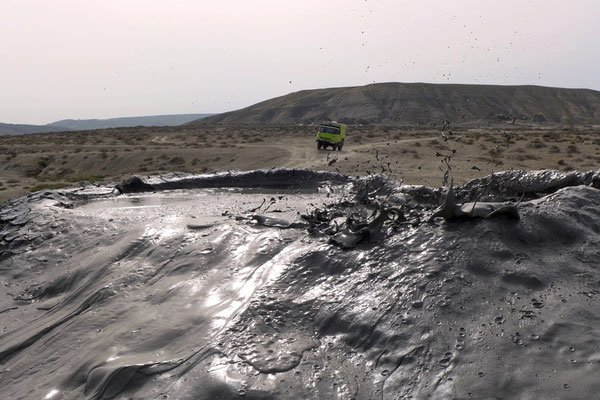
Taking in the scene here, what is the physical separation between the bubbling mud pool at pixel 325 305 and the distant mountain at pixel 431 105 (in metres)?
62.0

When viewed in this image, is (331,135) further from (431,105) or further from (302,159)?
(431,105)

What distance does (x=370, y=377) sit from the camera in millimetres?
2854

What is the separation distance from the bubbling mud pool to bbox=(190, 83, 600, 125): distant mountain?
61998 mm

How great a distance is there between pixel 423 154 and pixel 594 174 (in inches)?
609

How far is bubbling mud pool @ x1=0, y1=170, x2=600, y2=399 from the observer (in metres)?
2.79

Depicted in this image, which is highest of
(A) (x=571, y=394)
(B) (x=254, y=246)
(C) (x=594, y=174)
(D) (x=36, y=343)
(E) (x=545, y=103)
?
(E) (x=545, y=103)

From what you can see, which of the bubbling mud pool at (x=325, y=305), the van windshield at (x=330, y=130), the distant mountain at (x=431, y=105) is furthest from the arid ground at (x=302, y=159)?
the distant mountain at (x=431, y=105)

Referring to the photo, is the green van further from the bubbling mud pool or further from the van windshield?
the bubbling mud pool

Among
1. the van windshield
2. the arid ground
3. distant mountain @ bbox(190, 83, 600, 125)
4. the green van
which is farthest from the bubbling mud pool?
distant mountain @ bbox(190, 83, 600, 125)

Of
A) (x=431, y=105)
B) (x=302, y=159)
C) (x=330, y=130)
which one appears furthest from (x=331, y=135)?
(x=431, y=105)

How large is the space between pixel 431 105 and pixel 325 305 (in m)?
72.9

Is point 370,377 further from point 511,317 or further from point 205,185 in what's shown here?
point 205,185

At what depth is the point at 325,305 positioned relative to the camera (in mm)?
3596

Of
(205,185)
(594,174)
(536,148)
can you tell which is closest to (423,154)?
(536,148)
